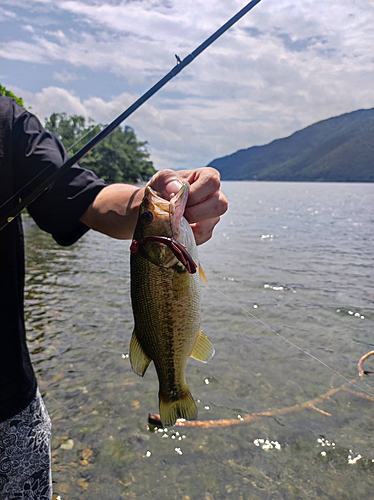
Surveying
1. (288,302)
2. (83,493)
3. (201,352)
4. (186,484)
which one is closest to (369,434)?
(186,484)

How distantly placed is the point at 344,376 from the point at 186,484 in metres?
4.26

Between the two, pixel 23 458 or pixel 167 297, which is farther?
pixel 23 458

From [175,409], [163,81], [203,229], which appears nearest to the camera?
[175,409]

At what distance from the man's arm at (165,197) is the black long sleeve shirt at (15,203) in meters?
0.10

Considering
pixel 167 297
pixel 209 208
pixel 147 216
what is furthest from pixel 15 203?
pixel 209 208

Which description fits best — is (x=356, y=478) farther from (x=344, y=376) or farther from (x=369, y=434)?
(x=344, y=376)

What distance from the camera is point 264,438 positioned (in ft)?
19.7

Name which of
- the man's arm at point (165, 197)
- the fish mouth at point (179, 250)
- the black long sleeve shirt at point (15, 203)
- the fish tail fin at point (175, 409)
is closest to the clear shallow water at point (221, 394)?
the black long sleeve shirt at point (15, 203)

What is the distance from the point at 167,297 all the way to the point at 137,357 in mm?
419

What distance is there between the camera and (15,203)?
268 centimetres

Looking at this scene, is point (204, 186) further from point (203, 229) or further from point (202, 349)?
point (202, 349)

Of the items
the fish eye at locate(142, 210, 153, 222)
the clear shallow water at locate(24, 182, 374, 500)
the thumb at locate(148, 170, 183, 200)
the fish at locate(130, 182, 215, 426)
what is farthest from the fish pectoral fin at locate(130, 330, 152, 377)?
the clear shallow water at locate(24, 182, 374, 500)

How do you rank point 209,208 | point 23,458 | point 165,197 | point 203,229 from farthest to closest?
point 23,458
point 203,229
point 165,197
point 209,208

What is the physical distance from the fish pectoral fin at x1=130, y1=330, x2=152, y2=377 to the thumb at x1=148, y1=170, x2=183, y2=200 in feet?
2.67
